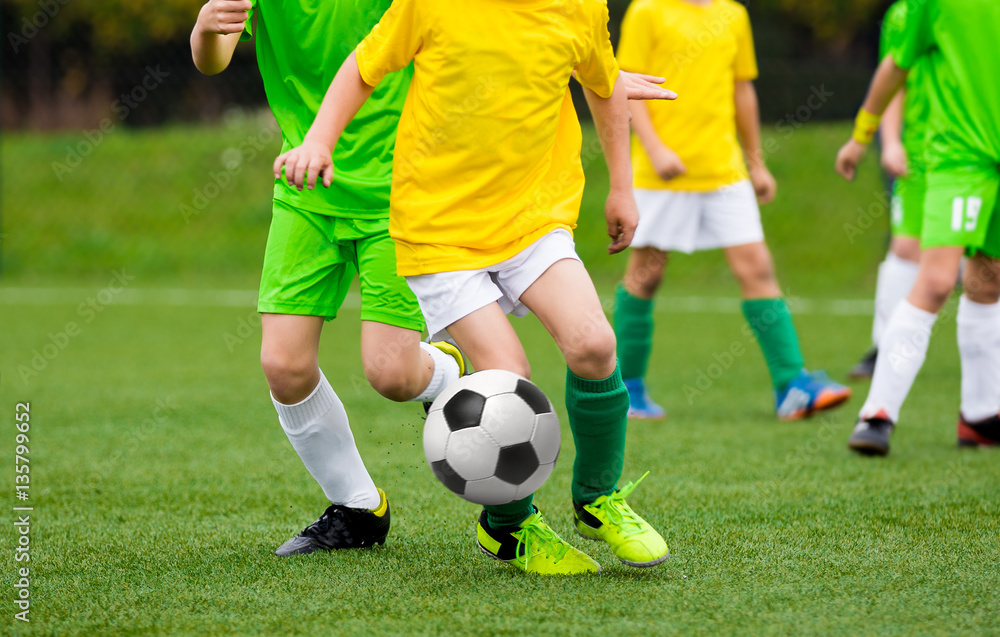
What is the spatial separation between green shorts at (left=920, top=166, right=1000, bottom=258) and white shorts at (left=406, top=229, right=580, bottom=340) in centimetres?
189

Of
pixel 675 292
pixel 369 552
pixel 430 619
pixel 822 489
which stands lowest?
pixel 675 292

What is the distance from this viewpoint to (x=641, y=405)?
498 cm

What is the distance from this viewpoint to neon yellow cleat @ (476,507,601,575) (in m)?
2.58

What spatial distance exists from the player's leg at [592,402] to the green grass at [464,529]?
10 centimetres

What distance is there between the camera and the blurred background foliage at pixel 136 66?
1329 cm

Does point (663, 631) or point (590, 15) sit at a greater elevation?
point (590, 15)

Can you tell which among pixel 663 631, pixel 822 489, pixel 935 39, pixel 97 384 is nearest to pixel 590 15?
pixel 663 631

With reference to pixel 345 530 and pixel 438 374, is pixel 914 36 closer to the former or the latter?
pixel 438 374

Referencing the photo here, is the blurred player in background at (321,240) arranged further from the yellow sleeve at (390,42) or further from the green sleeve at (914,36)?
the green sleeve at (914,36)

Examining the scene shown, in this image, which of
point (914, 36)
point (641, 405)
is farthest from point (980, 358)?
point (641, 405)

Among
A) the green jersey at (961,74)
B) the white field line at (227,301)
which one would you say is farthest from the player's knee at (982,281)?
the white field line at (227,301)

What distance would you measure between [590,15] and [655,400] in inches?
123

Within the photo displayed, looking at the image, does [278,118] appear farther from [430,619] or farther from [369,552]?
[430,619]

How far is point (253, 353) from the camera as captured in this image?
23.0ft
